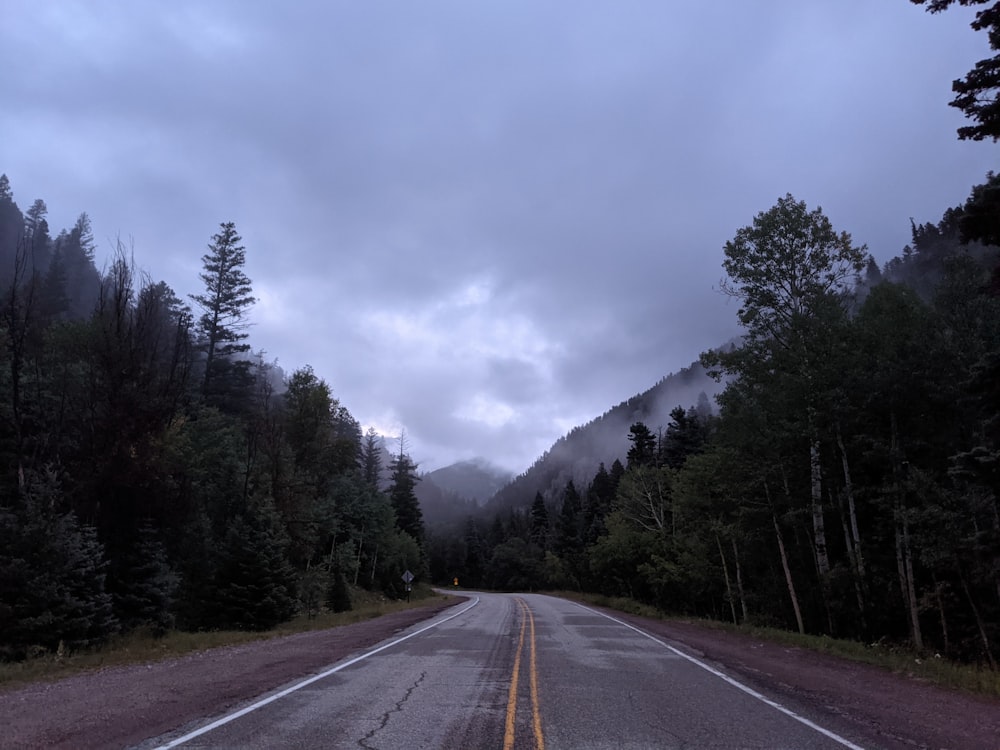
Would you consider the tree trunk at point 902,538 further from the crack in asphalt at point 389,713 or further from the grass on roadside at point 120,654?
the grass on roadside at point 120,654

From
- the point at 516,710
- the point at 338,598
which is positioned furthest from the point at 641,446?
the point at 516,710

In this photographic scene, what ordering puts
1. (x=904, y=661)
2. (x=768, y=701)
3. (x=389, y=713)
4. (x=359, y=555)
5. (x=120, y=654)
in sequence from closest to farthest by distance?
(x=389, y=713) → (x=768, y=701) → (x=904, y=661) → (x=120, y=654) → (x=359, y=555)

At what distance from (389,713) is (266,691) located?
8.92 feet

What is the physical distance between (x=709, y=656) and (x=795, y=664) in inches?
78.1

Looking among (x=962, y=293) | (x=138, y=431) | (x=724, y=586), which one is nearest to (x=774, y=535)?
(x=724, y=586)

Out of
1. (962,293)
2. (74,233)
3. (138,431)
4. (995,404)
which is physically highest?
(74,233)

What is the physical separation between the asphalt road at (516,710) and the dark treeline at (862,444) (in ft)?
23.8

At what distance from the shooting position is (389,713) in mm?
8133

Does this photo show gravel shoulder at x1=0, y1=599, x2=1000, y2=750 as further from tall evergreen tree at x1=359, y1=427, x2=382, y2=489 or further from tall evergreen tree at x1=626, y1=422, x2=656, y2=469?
tall evergreen tree at x1=359, y1=427, x2=382, y2=489

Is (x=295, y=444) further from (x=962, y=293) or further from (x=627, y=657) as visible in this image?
(x=962, y=293)

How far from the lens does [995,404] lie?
38.2 feet

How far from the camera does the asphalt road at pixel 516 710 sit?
6.83m

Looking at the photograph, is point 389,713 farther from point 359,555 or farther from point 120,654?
point 359,555

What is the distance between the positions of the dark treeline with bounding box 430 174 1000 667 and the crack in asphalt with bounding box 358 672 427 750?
1121 centimetres
